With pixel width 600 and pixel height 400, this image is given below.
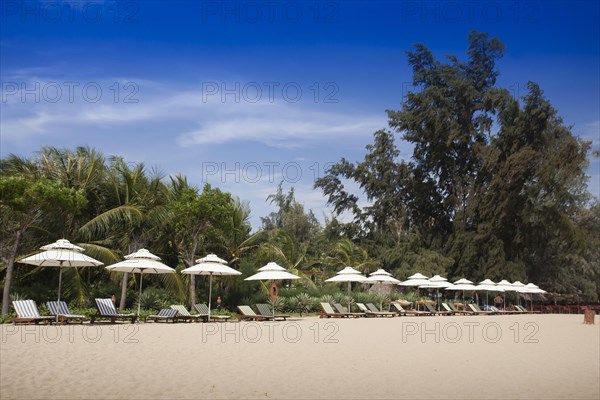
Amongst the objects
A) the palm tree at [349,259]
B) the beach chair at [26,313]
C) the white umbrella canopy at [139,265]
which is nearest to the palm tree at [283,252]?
the palm tree at [349,259]

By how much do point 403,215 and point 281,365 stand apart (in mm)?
38320

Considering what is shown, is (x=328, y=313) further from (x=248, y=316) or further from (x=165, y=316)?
(x=165, y=316)

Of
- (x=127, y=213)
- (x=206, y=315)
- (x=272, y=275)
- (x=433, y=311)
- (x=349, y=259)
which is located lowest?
(x=433, y=311)

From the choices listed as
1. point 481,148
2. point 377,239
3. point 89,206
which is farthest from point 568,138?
point 89,206

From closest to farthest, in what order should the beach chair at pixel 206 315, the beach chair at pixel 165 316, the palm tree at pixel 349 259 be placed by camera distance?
1. the beach chair at pixel 165 316
2. the beach chair at pixel 206 315
3. the palm tree at pixel 349 259

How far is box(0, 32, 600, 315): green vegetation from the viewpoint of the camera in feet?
87.1

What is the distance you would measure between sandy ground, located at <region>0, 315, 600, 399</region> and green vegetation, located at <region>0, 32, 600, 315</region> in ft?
30.4

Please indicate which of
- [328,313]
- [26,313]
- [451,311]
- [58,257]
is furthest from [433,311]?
[26,313]

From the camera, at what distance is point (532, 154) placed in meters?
41.5

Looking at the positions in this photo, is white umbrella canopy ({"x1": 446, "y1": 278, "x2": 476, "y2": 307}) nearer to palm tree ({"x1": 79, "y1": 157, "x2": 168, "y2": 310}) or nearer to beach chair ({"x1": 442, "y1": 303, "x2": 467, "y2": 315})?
beach chair ({"x1": 442, "y1": 303, "x2": 467, "y2": 315})

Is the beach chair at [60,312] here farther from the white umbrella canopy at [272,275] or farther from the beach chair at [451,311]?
the beach chair at [451,311]

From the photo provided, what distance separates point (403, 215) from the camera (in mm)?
48500

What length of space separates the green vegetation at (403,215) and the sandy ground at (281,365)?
9268 mm

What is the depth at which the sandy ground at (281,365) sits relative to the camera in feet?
28.3
